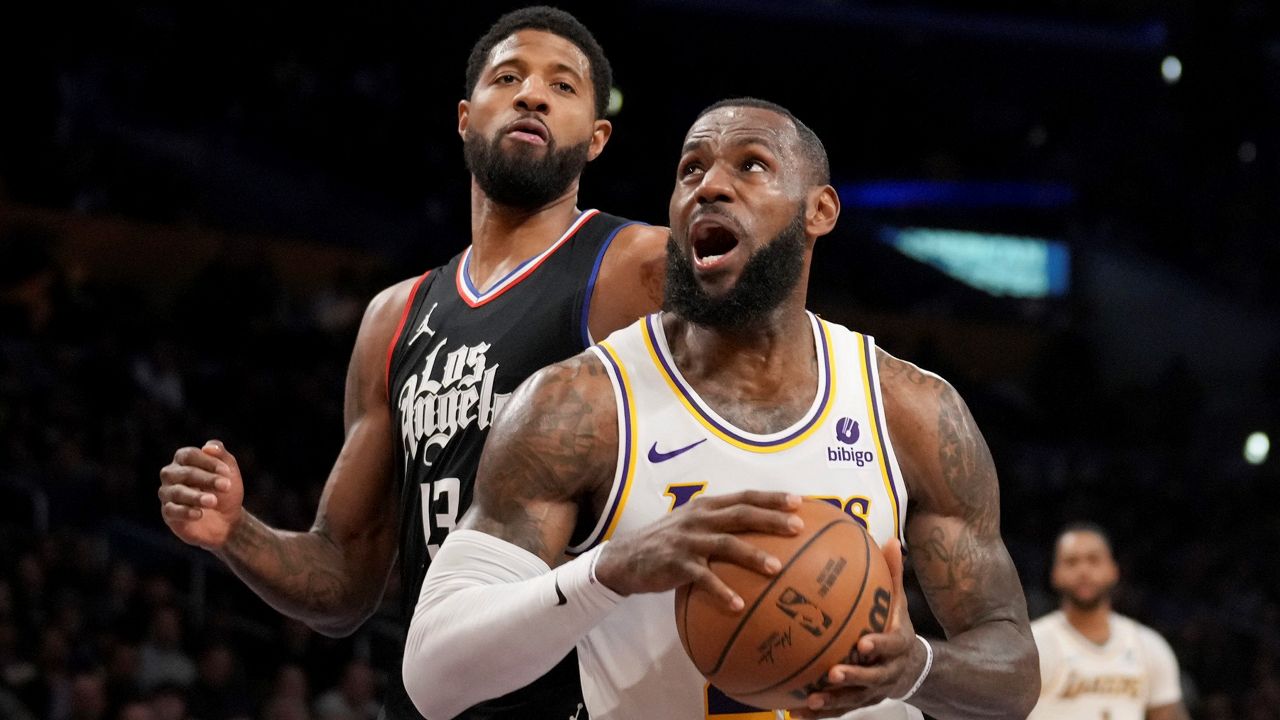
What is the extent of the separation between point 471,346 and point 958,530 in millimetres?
1192

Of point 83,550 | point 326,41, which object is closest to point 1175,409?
point 326,41

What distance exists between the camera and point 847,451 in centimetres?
295

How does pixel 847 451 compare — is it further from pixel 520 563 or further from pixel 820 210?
pixel 520 563

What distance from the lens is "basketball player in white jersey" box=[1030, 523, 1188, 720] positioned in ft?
21.0

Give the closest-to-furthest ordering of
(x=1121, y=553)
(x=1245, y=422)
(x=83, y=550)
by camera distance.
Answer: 1. (x=83, y=550)
2. (x=1121, y=553)
3. (x=1245, y=422)

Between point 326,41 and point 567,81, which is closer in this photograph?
point 567,81

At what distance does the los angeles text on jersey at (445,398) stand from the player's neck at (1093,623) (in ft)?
12.5

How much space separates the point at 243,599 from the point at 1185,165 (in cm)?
1184

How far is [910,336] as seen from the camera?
15445 millimetres

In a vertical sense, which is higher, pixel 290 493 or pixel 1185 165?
pixel 1185 165

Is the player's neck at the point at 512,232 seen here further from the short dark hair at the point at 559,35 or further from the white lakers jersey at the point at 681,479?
the white lakers jersey at the point at 681,479

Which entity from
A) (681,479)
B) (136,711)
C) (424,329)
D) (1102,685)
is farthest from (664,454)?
(136,711)

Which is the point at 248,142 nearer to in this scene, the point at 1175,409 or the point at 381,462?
the point at 1175,409

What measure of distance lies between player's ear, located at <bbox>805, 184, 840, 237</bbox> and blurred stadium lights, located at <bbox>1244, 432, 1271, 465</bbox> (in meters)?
13.9
